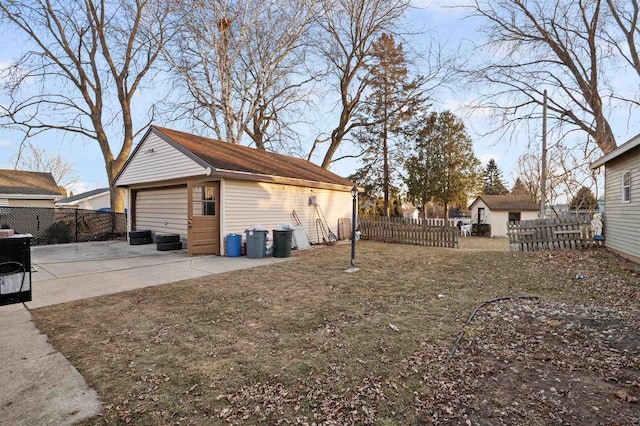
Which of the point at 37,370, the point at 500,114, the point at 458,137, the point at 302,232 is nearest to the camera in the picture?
the point at 37,370

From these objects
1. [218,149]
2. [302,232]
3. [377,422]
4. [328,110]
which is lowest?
[377,422]

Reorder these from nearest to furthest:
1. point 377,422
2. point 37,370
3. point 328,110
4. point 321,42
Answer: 1. point 377,422
2. point 37,370
3. point 321,42
4. point 328,110

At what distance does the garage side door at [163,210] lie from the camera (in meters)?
11.5

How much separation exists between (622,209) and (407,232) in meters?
6.99

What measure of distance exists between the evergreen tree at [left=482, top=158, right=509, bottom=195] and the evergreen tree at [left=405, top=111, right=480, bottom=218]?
2544 cm

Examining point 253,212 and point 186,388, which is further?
point 253,212

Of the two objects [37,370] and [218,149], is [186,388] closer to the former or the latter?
[37,370]

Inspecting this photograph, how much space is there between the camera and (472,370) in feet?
9.89

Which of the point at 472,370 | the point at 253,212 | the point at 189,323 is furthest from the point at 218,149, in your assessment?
the point at 472,370

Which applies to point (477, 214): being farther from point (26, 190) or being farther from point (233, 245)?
point (26, 190)

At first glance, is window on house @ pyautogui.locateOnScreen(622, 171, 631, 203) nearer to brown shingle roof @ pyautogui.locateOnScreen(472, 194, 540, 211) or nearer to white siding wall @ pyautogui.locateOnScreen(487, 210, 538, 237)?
brown shingle roof @ pyautogui.locateOnScreen(472, 194, 540, 211)

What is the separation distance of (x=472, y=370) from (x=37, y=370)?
13.3ft

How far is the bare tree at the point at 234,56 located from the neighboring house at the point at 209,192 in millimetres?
6943

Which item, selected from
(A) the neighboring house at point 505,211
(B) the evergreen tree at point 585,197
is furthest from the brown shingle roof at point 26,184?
(A) the neighboring house at point 505,211
